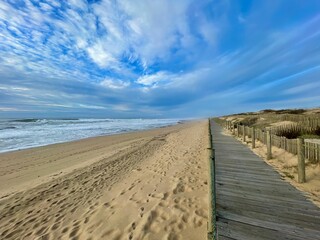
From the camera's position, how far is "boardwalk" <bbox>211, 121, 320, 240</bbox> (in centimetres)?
325

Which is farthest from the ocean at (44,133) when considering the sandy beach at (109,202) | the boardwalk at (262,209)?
the boardwalk at (262,209)

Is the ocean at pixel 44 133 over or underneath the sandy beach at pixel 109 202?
over

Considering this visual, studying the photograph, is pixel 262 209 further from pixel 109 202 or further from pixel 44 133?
pixel 44 133

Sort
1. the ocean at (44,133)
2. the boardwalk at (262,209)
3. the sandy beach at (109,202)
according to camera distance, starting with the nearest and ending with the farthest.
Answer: the boardwalk at (262,209) < the sandy beach at (109,202) < the ocean at (44,133)

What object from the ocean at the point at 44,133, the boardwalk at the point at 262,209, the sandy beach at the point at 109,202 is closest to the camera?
the boardwalk at the point at 262,209

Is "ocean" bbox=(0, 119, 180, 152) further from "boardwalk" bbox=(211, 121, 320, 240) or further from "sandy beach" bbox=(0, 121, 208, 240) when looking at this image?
"boardwalk" bbox=(211, 121, 320, 240)

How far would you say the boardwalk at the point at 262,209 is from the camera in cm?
325

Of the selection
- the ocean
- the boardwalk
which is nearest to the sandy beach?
the boardwalk

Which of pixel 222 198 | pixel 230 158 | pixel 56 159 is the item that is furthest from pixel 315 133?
pixel 56 159

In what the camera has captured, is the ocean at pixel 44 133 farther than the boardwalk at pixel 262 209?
Yes

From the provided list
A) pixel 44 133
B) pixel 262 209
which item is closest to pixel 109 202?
pixel 262 209

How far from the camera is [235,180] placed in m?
5.89

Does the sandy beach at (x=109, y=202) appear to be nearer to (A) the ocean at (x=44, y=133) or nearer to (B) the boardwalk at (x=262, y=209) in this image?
(B) the boardwalk at (x=262, y=209)

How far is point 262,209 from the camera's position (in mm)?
4016
